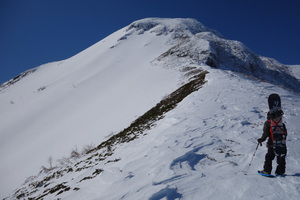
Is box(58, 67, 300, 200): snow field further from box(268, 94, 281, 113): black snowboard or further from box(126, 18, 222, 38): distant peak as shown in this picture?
box(126, 18, 222, 38): distant peak

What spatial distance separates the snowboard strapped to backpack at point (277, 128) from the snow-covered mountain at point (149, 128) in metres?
0.71

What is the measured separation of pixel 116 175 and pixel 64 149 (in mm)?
14124

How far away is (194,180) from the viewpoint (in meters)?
4.02

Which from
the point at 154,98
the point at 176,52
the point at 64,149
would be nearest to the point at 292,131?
the point at 154,98

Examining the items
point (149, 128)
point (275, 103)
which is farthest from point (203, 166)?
point (149, 128)

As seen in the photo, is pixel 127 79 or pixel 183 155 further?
pixel 127 79

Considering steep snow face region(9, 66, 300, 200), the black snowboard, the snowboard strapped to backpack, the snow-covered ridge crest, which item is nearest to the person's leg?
the snowboard strapped to backpack

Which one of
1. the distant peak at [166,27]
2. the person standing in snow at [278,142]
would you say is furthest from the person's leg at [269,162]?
the distant peak at [166,27]

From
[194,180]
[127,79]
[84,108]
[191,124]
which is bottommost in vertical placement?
[194,180]

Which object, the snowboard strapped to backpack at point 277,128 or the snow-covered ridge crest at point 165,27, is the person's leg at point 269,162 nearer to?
the snowboard strapped to backpack at point 277,128

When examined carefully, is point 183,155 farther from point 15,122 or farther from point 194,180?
point 15,122

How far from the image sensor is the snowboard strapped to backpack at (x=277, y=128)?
407 cm

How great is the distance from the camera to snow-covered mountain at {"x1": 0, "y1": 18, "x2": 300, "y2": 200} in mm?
4215

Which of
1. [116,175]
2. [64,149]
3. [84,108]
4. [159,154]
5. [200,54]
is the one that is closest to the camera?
[116,175]
